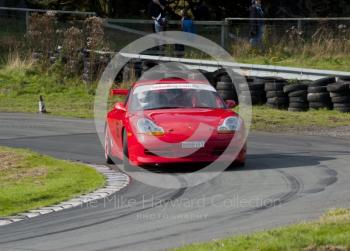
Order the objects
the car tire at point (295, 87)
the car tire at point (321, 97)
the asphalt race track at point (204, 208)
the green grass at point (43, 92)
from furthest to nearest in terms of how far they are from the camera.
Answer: the green grass at point (43, 92)
the car tire at point (295, 87)
the car tire at point (321, 97)
the asphalt race track at point (204, 208)

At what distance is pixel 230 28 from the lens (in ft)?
117

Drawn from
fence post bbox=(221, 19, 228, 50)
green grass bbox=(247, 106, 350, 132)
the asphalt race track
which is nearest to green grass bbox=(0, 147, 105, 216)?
the asphalt race track

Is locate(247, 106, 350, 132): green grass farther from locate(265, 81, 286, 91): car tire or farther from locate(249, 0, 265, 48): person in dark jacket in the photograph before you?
locate(249, 0, 265, 48): person in dark jacket

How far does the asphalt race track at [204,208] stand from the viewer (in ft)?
33.1

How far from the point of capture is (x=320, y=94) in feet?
81.7

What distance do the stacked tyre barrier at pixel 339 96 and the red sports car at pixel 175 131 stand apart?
7.72 m

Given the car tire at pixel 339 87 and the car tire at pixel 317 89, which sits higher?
the car tire at pixel 339 87

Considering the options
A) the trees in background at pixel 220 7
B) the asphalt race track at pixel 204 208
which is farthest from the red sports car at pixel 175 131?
the trees in background at pixel 220 7

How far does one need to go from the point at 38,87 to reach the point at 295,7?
17.4 m

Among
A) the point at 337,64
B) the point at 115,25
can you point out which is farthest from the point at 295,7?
the point at 337,64

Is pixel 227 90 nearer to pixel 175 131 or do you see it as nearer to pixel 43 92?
pixel 43 92

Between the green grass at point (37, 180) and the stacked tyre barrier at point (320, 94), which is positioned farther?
the stacked tyre barrier at point (320, 94)

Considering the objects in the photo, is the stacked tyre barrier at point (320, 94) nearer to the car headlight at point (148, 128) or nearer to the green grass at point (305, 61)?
the green grass at point (305, 61)

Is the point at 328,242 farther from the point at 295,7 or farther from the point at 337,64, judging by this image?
the point at 295,7
